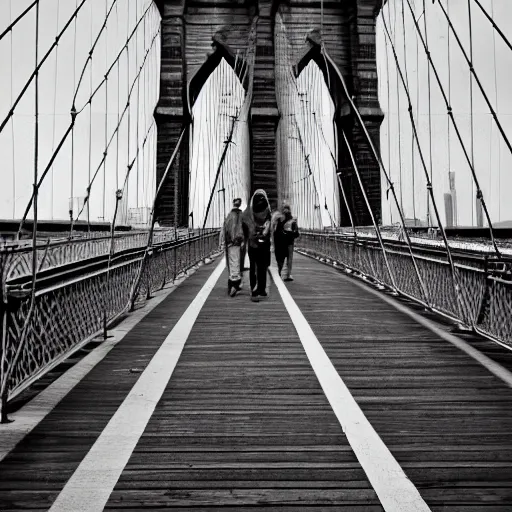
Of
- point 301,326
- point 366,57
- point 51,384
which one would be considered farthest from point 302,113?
point 51,384

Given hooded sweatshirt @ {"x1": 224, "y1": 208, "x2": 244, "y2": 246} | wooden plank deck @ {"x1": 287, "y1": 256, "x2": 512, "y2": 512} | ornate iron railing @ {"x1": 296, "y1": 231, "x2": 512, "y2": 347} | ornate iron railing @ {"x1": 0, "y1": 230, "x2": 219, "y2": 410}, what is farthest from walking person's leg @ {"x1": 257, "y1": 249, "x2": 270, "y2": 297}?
wooden plank deck @ {"x1": 287, "y1": 256, "x2": 512, "y2": 512}

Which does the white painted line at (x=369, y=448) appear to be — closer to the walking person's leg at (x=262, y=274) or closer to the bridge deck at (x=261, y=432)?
the bridge deck at (x=261, y=432)

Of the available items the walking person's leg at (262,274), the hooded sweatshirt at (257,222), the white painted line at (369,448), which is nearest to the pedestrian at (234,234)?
the hooded sweatshirt at (257,222)

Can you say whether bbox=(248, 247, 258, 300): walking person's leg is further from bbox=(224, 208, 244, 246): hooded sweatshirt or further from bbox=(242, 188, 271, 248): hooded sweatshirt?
bbox=(224, 208, 244, 246): hooded sweatshirt

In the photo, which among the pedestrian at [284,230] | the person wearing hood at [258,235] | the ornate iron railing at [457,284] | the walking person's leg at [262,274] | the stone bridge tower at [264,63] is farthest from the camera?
the stone bridge tower at [264,63]

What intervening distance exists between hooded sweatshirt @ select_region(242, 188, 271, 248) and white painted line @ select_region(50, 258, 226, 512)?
3.75 metres

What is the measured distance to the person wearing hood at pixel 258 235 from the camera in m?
9.34

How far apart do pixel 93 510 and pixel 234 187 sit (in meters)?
29.5

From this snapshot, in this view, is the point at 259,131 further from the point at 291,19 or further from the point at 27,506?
the point at 27,506

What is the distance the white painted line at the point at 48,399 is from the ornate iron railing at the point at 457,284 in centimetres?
283

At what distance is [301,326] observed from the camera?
7.19 m

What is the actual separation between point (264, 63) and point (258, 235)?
23.8 m

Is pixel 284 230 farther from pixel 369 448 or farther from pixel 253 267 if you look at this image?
pixel 369 448

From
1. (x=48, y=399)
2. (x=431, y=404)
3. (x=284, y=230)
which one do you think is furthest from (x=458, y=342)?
(x=284, y=230)
